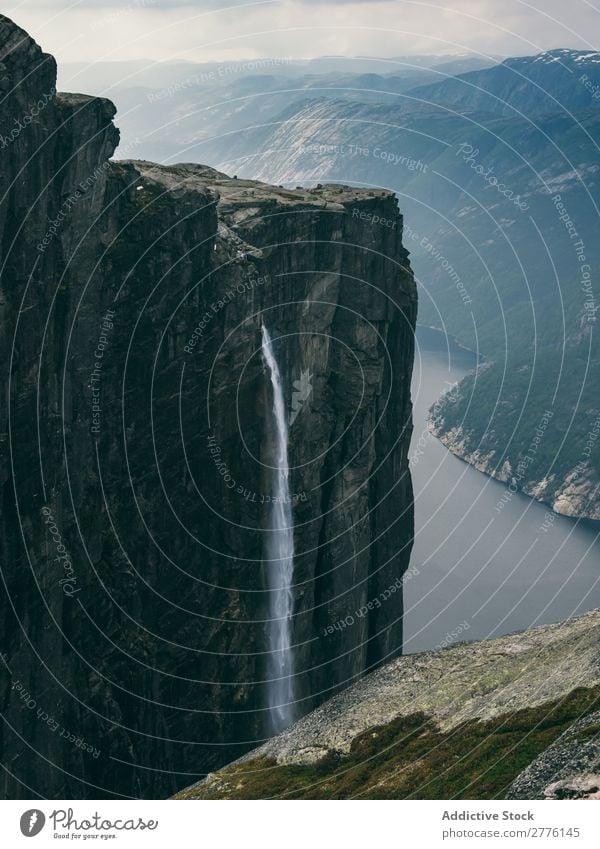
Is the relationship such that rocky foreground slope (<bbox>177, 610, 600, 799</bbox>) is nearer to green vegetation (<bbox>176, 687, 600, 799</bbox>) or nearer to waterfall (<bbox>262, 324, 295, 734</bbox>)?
green vegetation (<bbox>176, 687, 600, 799</bbox>)

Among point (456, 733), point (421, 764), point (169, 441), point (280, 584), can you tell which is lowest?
point (421, 764)

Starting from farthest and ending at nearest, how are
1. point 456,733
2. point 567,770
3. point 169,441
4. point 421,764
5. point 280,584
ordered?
point 280,584 → point 169,441 → point 456,733 → point 421,764 → point 567,770

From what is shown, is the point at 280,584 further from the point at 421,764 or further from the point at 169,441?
the point at 421,764

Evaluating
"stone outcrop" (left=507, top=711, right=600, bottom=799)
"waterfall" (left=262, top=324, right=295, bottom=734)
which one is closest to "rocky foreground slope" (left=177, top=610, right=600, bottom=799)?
"stone outcrop" (left=507, top=711, right=600, bottom=799)

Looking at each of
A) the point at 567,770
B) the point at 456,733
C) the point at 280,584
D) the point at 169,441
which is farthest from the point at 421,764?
the point at 169,441

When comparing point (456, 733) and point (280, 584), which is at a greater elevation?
point (280, 584)

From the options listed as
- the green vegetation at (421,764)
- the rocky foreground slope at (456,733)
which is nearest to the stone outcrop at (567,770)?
the rocky foreground slope at (456,733)

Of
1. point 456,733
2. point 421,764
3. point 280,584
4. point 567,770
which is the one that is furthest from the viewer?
point 280,584

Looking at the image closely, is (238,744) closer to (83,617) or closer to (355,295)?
(83,617)
